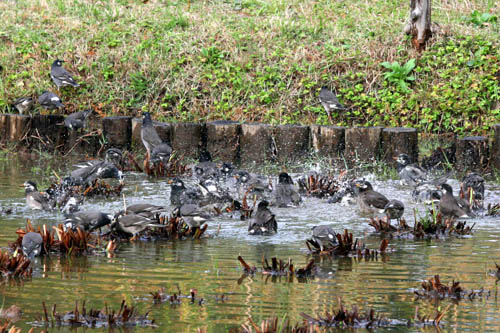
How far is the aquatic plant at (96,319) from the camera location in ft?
19.1

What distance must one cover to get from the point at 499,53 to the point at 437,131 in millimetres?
2007

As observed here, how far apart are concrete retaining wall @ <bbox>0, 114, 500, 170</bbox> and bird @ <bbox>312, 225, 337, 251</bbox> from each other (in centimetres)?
557

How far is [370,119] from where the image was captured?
15.3 metres

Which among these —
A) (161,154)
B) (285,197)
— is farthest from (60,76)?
(285,197)

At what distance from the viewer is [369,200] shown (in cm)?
1042

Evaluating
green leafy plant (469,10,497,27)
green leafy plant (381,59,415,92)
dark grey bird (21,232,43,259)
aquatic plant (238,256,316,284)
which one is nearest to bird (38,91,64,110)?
green leafy plant (381,59,415,92)

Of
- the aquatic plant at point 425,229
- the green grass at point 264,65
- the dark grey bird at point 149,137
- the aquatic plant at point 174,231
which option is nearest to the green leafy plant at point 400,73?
the green grass at point 264,65

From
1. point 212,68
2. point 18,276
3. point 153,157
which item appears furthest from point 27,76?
point 18,276

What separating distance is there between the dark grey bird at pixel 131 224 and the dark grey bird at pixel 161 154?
4.30 m

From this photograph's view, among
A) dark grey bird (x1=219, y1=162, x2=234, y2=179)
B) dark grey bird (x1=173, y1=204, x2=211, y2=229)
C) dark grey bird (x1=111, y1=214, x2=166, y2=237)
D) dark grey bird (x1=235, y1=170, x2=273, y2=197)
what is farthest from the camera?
dark grey bird (x1=219, y1=162, x2=234, y2=179)

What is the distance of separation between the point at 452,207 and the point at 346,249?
89.4 inches

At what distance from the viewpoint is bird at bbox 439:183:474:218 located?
386 inches

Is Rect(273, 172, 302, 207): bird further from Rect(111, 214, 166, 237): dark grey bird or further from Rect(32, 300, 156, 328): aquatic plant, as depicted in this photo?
Rect(32, 300, 156, 328): aquatic plant

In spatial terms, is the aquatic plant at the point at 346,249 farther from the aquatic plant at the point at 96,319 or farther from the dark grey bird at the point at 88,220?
the aquatic plant at the point at 96,319
